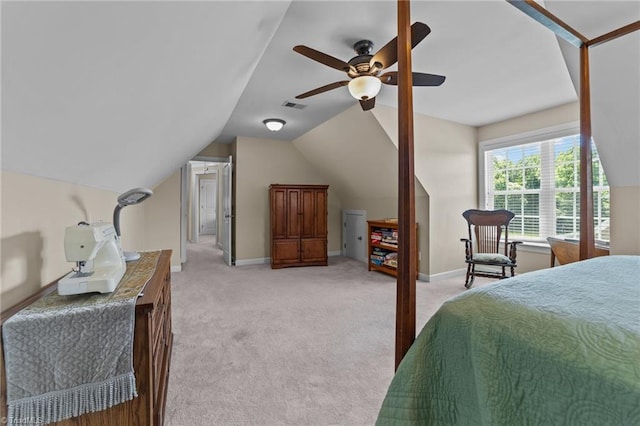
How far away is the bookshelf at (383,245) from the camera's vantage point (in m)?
4.12

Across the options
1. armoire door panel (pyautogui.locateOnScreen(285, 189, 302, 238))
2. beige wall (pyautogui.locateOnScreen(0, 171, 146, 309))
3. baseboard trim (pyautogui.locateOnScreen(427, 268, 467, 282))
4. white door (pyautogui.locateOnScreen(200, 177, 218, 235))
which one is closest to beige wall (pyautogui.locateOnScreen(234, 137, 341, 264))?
armoire door panel (pyautogui.locateOnScreen(285, 189, 302, 238))

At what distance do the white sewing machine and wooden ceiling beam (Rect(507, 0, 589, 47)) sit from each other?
1.89m

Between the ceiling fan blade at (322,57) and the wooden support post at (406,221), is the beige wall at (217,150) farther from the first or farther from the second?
the wooden support post at (406,221)

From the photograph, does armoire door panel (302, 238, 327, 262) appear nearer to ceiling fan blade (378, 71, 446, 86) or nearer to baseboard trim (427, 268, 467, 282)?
baseboard trim (427, 268, 467, 282)

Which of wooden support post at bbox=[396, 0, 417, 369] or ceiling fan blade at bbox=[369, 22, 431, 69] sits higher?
ceiling fan blade at bbox=[369, 22, 431, 69]

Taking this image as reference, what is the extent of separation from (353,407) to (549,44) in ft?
9.64

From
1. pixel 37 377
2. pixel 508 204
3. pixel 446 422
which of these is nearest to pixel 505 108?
pixel 508 204

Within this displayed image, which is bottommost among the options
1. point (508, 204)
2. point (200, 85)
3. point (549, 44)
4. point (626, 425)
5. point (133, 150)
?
point (626, 425)

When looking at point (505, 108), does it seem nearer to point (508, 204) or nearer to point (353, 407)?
point (508, 204)

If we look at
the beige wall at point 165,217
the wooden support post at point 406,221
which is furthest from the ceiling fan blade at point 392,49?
the beige wall at point 165,217

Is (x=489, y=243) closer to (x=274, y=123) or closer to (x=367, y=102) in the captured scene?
(x=367, y=102)

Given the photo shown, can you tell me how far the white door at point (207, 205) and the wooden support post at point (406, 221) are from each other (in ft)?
30.5

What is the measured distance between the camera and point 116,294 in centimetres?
102

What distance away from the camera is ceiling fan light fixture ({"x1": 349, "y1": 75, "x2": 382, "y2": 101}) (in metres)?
2.14
